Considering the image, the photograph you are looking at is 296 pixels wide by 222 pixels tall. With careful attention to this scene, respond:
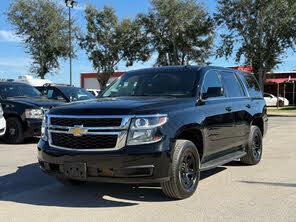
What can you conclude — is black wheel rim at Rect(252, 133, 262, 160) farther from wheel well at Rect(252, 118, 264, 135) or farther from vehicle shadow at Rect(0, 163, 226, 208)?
vehicle shadow at Rect(0, 163, 226, 208)

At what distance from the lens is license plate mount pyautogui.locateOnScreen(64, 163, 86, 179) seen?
425 cm

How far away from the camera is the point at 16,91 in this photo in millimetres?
11133

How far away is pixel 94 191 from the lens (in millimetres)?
5238

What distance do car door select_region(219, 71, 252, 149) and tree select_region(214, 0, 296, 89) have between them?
875 inches

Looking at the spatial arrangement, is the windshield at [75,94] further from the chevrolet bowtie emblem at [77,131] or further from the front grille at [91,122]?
the chevrolet bowtie emblem at [77,131]

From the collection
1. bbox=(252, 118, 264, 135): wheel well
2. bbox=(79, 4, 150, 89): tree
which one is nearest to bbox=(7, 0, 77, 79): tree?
bbox=(79, 4, 150, 89): tree

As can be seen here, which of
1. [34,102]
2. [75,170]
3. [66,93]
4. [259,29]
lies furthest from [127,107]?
[259,29]

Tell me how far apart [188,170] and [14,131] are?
6.68 m

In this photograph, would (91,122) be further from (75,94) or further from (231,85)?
(75,94)

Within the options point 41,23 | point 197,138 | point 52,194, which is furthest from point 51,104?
point 41,23

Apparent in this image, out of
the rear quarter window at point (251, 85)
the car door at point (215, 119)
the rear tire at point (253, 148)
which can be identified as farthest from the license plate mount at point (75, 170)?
the rear quarter window at point (251, 85)

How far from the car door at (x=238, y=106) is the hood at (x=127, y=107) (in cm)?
154

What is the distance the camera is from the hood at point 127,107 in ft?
14.0

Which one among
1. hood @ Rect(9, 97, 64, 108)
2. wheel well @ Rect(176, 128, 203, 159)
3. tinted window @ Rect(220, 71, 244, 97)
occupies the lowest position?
wheel well @ Rect(176, 128, 203, 159)
